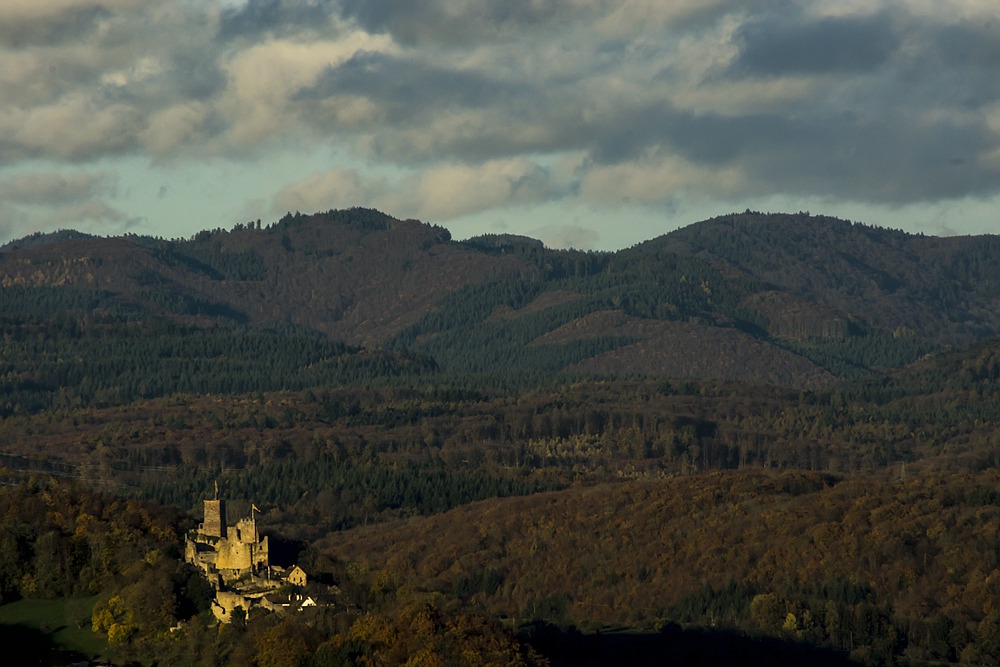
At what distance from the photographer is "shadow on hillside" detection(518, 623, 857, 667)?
155125 millimetres

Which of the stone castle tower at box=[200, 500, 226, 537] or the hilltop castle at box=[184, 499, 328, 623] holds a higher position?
the stone castle tower at box=[200, 500, 226, 537]

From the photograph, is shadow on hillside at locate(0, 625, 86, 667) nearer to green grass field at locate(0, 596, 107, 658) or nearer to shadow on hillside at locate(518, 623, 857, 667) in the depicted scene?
green grass field at locate(0, 596, 107, 658)

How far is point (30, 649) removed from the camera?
13638 centimetres

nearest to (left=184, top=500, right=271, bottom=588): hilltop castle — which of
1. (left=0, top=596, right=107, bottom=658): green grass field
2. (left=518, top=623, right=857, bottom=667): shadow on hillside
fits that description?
(left=0, top=596, right=107, bottom=658): green grass field

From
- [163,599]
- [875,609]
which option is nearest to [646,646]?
[875,609]

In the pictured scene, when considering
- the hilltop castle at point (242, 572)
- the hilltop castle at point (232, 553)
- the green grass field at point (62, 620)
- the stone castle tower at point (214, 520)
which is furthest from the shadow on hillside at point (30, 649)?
the stone castle tower at point (214, 520)

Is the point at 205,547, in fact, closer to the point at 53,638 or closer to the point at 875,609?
Answer: the point at 53,638

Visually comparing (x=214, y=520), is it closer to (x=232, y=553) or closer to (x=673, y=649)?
(x=232, y=553)

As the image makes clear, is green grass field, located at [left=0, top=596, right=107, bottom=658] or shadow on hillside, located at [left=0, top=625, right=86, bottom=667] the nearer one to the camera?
shadow on hillside, located at [left=0, top=625, right=86, bottom=667]

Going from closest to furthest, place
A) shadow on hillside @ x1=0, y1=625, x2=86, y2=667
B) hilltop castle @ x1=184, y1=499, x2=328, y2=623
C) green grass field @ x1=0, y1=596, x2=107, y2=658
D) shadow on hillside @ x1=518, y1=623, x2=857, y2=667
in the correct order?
shadow on hillside @ x1=0, y1=625, x2=86, y2=667 → hilltop castle @ x1=184, y1=499, x2=328, y2=623 → green grass field @ x1=0, y1=596, x2=107, y2=658 → shadow on hillside @ x1=518, y1=623, x2=857, y2=667

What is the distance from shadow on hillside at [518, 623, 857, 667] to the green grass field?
31604 mm

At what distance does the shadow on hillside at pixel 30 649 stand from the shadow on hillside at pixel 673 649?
3400 cm

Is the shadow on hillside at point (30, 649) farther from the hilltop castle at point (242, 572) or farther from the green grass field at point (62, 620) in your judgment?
the hilltop castle at point (242, 572)

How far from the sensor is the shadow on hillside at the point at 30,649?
133250 mm
